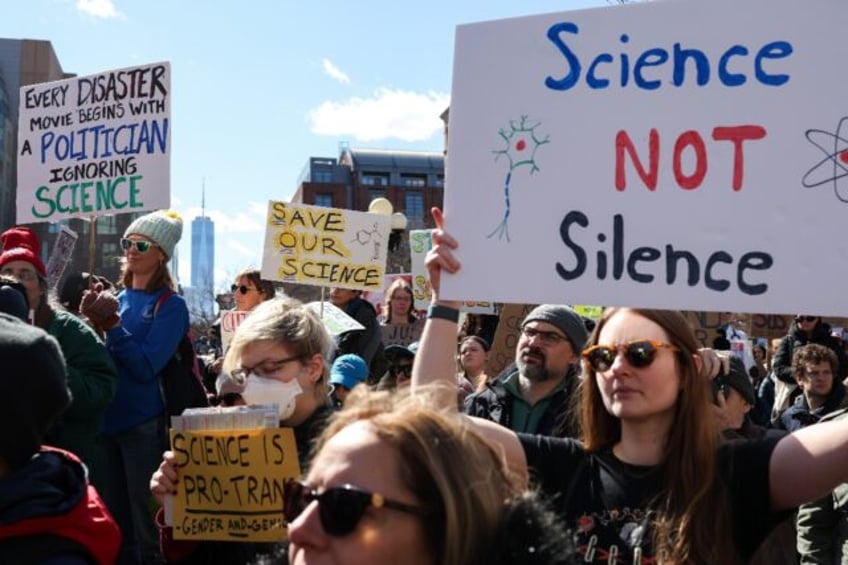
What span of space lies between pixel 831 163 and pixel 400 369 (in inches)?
189

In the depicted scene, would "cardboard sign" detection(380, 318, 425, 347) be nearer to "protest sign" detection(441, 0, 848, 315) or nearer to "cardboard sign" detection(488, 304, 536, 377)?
"cardboard sign" detection(488, 304, 536, 377)

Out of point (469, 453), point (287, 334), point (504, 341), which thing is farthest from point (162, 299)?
point (469, 453)

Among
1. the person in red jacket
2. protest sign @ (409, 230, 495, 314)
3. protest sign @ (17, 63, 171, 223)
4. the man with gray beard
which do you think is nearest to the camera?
the person in red jacket

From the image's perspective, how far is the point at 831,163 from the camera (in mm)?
2625

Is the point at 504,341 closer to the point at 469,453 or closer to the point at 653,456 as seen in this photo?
the point at 653,456

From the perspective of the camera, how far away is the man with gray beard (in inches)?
181

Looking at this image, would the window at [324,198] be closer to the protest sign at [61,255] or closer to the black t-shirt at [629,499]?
the protest sign at [61,255]

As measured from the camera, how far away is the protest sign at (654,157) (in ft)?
8.55

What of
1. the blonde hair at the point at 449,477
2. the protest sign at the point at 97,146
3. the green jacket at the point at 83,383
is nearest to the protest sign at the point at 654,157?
the blonde hair at the point at 449,477

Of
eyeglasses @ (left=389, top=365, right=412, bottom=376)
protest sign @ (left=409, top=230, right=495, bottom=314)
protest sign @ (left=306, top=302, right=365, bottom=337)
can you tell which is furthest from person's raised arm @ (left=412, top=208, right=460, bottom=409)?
protest sign @ (left=409, top=230, right=495, bottom=314)

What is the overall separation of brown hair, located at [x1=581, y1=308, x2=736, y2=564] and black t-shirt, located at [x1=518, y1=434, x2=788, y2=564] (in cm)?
Answer: 3

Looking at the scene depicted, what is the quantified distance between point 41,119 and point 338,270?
2.81 meters

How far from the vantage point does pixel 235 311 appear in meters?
7.42

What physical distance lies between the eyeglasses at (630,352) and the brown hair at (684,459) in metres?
0.08
